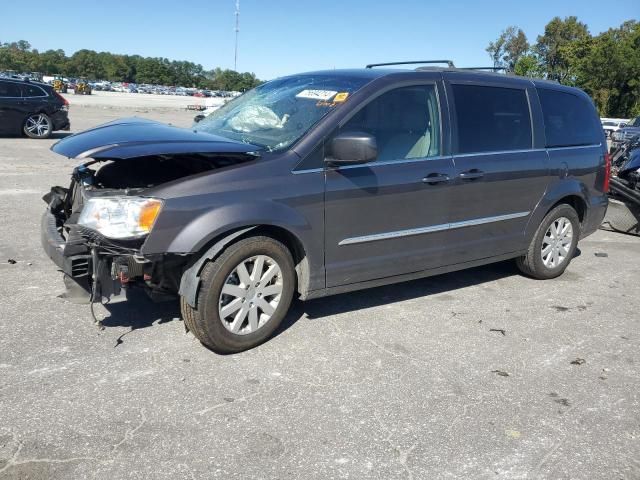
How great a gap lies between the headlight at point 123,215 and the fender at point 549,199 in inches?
137

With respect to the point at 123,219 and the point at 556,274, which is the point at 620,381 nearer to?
the point at 556,274

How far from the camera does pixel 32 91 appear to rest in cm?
1575

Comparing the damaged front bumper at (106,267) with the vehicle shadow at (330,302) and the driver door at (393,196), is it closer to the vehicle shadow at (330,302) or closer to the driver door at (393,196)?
the vehicle shadow at (330,302)

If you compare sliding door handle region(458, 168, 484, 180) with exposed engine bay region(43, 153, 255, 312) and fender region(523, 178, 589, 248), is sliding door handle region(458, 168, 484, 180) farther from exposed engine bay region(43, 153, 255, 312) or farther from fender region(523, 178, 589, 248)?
exposed engine bay region(43, 153, 255, 312)

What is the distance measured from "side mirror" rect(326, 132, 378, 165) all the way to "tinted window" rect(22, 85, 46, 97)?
1462 centimetres

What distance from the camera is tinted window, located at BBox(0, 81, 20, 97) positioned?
15203 millimetres

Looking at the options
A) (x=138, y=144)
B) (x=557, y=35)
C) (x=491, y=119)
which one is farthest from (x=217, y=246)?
(x=557, y=35)

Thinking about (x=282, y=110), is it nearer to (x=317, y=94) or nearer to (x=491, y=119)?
(x=317, y=94)

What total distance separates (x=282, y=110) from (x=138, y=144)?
1.30 metres

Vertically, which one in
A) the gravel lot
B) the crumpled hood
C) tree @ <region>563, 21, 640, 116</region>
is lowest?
the gravel lot


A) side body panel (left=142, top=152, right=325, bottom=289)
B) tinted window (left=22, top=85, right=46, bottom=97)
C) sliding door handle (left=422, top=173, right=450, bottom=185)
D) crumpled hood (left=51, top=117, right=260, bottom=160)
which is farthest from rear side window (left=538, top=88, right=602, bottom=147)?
tinted window (left=22, top=85, right=46, bottom=97)

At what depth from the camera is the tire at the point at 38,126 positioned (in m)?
15.7

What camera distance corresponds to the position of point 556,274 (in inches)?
227

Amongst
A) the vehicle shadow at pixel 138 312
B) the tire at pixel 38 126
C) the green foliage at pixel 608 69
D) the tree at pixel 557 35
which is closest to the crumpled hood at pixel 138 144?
the vehicle shadow at pixel 138 312
